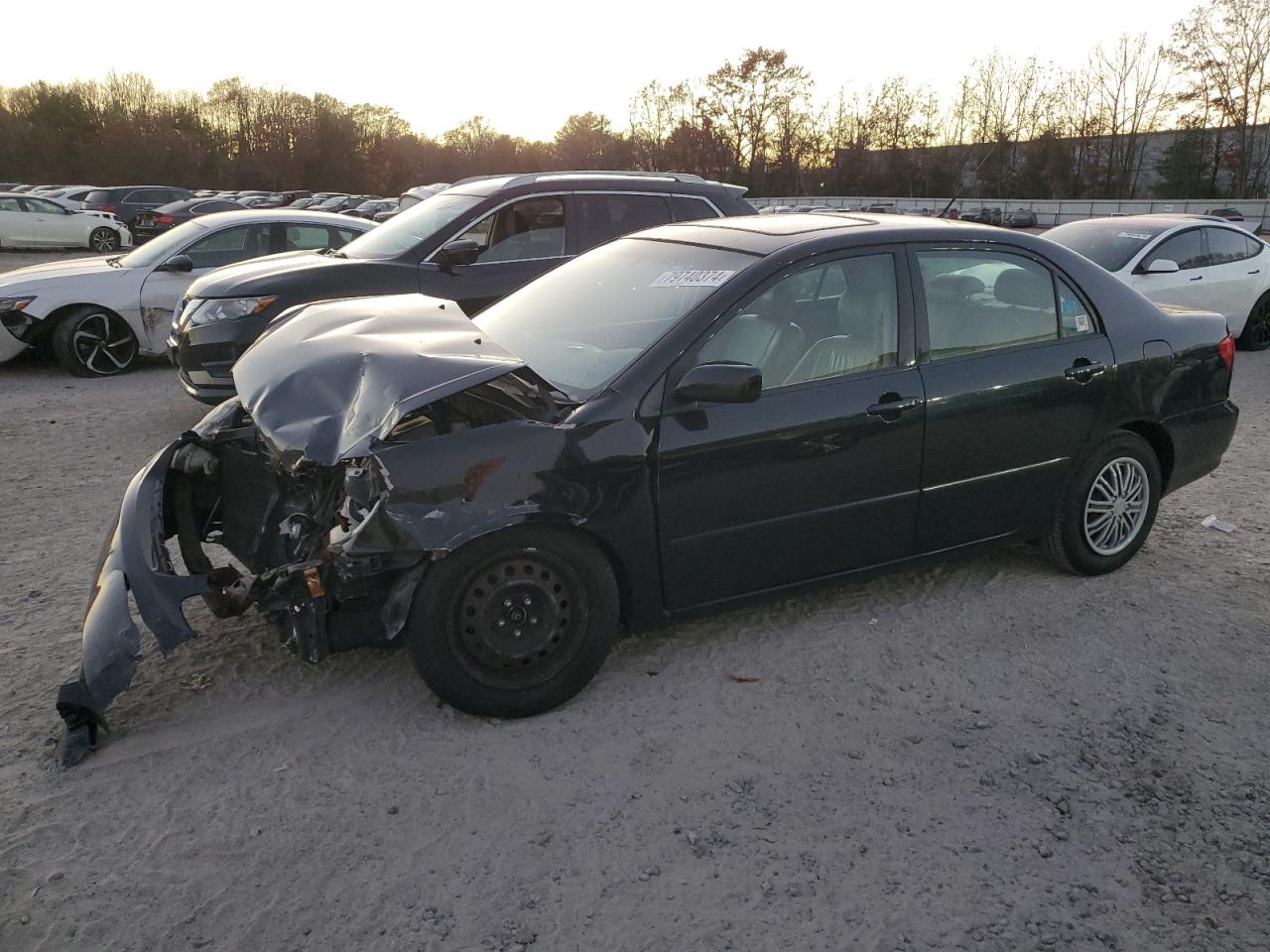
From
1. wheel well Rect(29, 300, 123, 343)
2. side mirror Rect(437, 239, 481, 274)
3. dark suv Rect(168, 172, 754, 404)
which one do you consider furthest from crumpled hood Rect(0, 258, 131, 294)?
side mirror Rect(437, 239, 481, 274)

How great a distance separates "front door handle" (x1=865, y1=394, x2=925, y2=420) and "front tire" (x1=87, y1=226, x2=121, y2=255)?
27812 mm

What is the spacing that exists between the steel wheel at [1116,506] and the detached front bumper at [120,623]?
13.0 ft

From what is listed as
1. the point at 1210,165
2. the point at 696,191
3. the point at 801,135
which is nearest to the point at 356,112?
the point at 801,135

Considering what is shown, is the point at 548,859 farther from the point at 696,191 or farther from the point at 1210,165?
the point at 1210,165

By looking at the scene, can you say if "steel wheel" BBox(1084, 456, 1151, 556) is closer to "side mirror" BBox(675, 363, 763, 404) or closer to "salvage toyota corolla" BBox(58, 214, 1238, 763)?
"salvage toyota corolla" BBox(58, 214, 1238, 763)

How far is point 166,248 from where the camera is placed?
32.0ft

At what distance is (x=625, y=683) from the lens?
12.8ft

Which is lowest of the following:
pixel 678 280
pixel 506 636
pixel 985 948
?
pixel 985 948

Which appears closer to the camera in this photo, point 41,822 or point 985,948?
point 985,948

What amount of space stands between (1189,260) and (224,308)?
9.55 m

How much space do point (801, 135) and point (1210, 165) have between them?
27.9 meters

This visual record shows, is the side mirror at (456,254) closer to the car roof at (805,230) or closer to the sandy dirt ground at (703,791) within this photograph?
the car roof at (805,230)

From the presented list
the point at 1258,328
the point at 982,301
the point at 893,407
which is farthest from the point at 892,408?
the point at 1258,328

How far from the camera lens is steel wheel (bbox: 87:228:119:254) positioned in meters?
26.6
